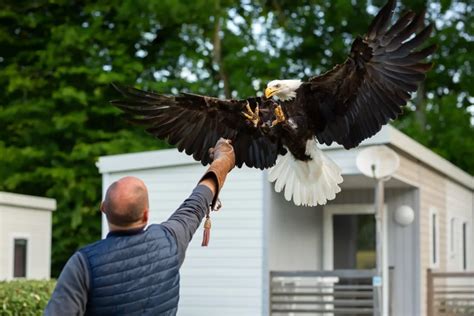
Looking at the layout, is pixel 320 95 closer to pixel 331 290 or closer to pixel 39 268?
pixel 331 290

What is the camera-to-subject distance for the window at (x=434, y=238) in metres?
12.2

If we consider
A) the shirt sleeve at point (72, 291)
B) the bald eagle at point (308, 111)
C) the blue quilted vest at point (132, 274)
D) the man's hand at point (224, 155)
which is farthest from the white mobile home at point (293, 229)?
the shirt sleeve at point (72, 291)

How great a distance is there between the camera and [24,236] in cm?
1360

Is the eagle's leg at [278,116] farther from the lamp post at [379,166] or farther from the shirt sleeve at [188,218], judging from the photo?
the lamp post at [379,166]

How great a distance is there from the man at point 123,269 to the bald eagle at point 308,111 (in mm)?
1639

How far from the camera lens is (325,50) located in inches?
813

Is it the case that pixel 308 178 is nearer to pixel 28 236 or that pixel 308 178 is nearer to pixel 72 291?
pixel 72 291

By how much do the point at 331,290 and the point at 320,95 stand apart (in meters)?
6.91

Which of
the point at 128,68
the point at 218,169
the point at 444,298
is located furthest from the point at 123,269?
the point at 128,68

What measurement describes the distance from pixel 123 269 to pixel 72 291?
153 mm

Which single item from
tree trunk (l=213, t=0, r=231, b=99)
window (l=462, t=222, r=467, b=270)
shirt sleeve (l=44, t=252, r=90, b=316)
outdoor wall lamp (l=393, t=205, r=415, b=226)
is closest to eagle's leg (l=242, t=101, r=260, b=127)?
shirt sleeve (l=44, t=252, r=90, b=316)

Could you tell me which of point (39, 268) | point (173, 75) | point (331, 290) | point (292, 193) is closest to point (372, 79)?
point (292, 193)

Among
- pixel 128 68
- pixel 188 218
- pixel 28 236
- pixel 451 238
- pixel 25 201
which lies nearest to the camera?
pixel 188 218

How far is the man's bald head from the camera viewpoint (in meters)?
2.64
